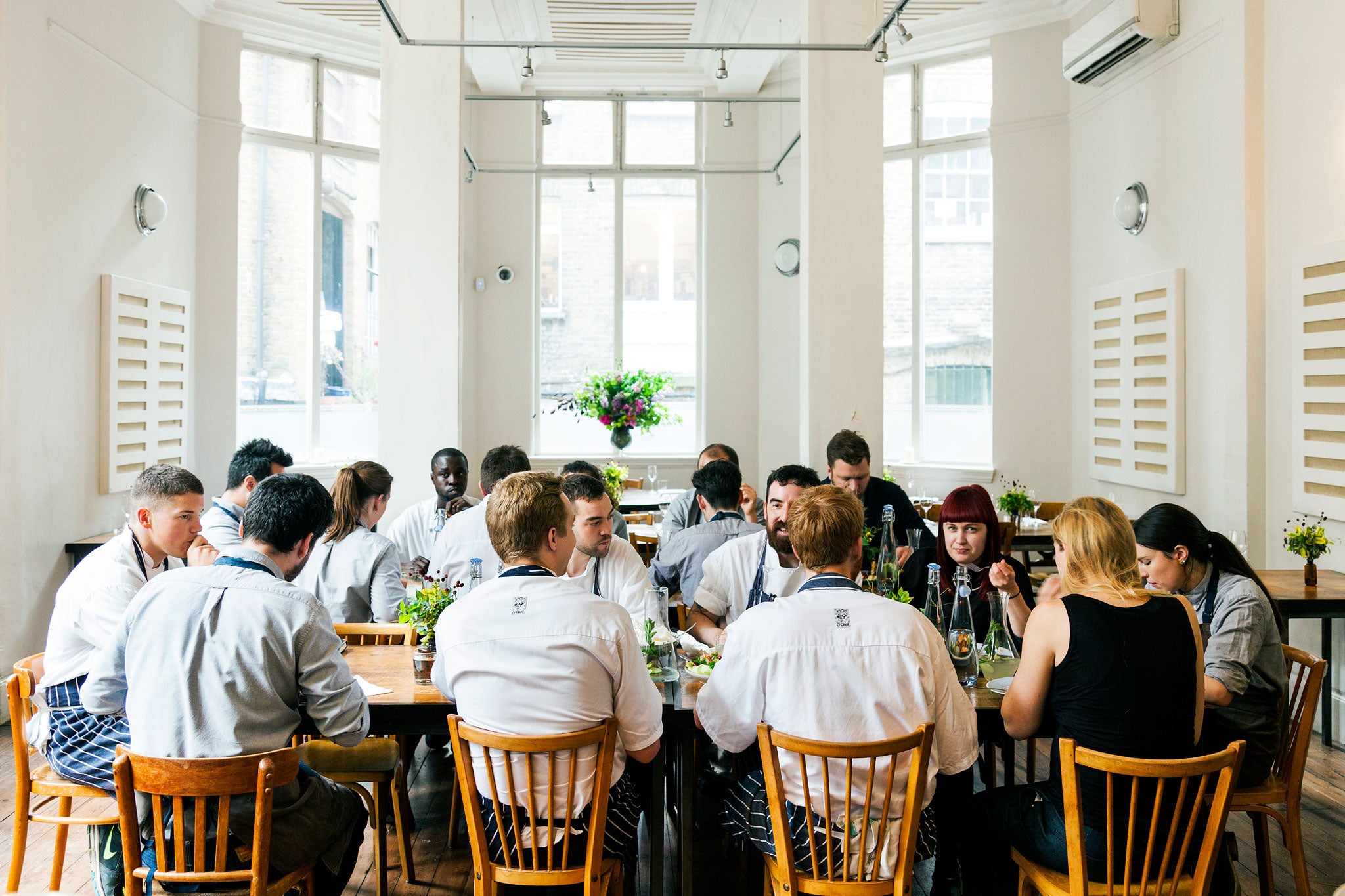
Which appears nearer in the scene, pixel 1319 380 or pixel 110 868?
pixel 110 868

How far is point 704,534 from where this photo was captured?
13.6 ft

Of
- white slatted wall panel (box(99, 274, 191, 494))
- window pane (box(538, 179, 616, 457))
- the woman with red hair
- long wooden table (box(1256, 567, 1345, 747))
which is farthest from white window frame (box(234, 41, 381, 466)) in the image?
long wooden table (box(1256, 567, 1345, 747))

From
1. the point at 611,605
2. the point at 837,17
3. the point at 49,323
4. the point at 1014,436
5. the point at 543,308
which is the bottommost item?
the point at 611,605

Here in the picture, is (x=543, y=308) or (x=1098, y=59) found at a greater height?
(x=1098, y=59)

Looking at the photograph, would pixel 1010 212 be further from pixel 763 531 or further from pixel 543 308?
pixel 763 531

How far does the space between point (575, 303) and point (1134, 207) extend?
5288mm

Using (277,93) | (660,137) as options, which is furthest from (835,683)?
(660,137)

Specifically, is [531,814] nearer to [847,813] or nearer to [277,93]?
[847,813]

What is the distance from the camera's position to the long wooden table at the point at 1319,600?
435 cm

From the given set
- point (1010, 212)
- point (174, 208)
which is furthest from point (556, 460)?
point (1010, 212)

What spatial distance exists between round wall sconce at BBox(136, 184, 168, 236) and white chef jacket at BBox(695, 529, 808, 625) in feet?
15.9

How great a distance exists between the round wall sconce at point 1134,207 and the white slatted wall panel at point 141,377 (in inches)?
258

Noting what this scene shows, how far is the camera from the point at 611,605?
248cm

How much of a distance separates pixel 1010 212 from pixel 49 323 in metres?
6.88
